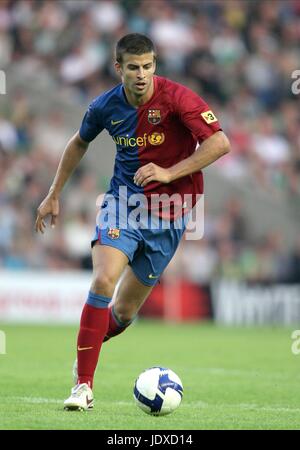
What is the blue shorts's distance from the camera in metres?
7.53

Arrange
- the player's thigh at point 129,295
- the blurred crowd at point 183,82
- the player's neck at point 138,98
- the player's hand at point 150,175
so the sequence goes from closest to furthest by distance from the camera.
→ 1. the player's hand at point 150,175
2. the player's neck at point 138,98
3. the player's thigh at point 129,295
4. the blurred crowd at point 183,82

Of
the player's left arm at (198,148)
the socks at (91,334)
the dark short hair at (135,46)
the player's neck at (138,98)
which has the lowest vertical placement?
the socks at (91,334)

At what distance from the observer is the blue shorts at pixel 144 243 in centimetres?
753

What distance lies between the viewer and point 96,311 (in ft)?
24.1

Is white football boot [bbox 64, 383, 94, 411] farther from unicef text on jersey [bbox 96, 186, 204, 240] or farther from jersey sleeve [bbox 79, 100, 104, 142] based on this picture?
jersey sleeve [bbox 79, 100, 104, 142]

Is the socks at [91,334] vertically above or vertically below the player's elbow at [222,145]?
below

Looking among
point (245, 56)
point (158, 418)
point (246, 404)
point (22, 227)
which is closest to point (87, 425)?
point (158, 418)

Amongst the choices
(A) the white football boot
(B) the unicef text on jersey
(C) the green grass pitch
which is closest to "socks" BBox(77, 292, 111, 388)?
(A) the white football boot

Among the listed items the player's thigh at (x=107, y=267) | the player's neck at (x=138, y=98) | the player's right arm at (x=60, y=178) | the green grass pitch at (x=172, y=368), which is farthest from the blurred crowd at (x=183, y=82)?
the player's thigh at (x=107, y=267)

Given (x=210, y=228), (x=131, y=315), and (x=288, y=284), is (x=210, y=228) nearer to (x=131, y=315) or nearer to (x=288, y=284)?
(x=288, y=284)

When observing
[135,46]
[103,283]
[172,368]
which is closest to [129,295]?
[103,283]

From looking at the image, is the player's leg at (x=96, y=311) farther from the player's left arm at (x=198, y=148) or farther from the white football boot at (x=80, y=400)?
the player's left arm at (x=198, y=148)

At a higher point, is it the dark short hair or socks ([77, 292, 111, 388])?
the dark short hair

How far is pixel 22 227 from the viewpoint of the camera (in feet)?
58.2
